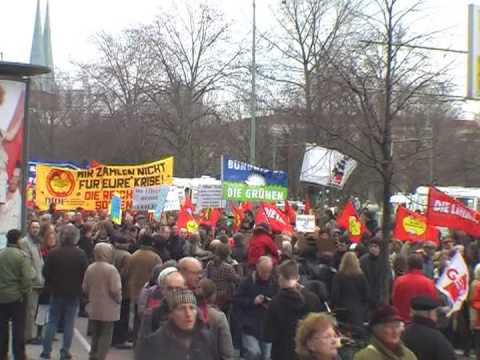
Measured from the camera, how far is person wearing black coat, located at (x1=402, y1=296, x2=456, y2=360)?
20.6ft

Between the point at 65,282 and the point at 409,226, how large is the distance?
290 inches

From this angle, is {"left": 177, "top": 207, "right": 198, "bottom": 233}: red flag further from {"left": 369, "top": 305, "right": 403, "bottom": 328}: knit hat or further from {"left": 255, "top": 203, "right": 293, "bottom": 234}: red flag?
{"left": 369, "top": 305, "right": 403, "bottom": 328}: knit hat

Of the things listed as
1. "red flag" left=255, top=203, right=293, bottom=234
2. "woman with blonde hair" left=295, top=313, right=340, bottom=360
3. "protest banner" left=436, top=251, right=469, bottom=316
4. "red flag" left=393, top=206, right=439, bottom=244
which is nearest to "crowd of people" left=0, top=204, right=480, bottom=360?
"woman with blonde hair" left=295, top=313, right=340, bottom=360

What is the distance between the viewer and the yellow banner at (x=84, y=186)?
2220 cm

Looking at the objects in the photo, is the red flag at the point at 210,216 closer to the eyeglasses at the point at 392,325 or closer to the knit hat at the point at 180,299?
the eyeglasses at the point at 392,325

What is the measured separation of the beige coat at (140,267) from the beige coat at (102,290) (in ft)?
4.44

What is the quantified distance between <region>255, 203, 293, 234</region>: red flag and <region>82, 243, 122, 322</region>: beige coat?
7.40m

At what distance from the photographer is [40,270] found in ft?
38.8

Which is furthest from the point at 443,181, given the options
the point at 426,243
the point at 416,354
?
the point at 416,354

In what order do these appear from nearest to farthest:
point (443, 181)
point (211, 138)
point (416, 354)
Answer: point (416, 354)
point (211, 138)
point (443, 181)

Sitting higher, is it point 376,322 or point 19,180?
point 19,180

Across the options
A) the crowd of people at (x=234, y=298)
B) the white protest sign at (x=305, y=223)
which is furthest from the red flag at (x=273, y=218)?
the crowd of people at (x=234, y=298)

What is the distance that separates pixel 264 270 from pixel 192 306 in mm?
4646

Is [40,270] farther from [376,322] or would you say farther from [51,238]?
[376,322]
